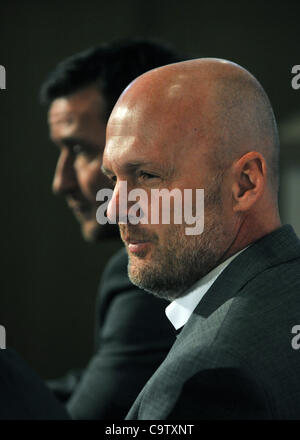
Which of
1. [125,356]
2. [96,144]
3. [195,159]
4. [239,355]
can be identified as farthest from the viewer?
[96,144]

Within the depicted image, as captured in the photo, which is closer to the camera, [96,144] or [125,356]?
[125,356]

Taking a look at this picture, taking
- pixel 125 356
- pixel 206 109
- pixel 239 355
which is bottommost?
pixel 125 356

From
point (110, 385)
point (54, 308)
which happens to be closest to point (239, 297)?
point (110, 385)

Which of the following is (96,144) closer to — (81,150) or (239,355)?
(81,150)

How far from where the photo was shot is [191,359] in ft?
2.18

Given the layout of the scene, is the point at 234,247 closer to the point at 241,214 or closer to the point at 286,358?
the point at 241,214

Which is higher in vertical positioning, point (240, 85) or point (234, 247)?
point (240, 85)

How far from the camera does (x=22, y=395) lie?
0.93 m

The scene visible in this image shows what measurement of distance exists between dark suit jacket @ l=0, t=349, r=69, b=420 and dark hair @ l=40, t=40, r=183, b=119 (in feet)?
2.40

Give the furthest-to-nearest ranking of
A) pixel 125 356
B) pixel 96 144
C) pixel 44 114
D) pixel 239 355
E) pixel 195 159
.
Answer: pixel 44 114, pixel 96 144, pixel 125 356, pixel 195 159, pixel 239 355

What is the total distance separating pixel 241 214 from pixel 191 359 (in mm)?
224

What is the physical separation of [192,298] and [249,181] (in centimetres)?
17

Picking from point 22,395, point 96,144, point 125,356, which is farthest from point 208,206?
point 96,144
